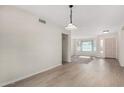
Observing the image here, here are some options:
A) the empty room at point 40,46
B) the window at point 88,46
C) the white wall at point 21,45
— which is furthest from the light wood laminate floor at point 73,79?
the window at point 88,46

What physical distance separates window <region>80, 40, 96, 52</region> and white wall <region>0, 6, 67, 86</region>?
8.56m

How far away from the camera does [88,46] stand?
13117mm

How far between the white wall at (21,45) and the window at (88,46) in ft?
28.1

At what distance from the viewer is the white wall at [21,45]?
122 inches

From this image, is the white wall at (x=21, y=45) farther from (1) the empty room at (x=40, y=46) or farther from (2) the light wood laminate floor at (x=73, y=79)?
(2) the light wood laminate floor at (x=73, y=79)

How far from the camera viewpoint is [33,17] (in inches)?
165

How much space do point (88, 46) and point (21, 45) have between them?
10.6 meters

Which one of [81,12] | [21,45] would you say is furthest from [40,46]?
[81,12]

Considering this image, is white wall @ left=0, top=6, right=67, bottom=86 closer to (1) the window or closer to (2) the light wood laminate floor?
(2) the light wood laminate floor

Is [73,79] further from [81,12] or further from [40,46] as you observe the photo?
[81,12]

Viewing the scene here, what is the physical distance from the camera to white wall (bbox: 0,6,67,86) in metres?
3.10
